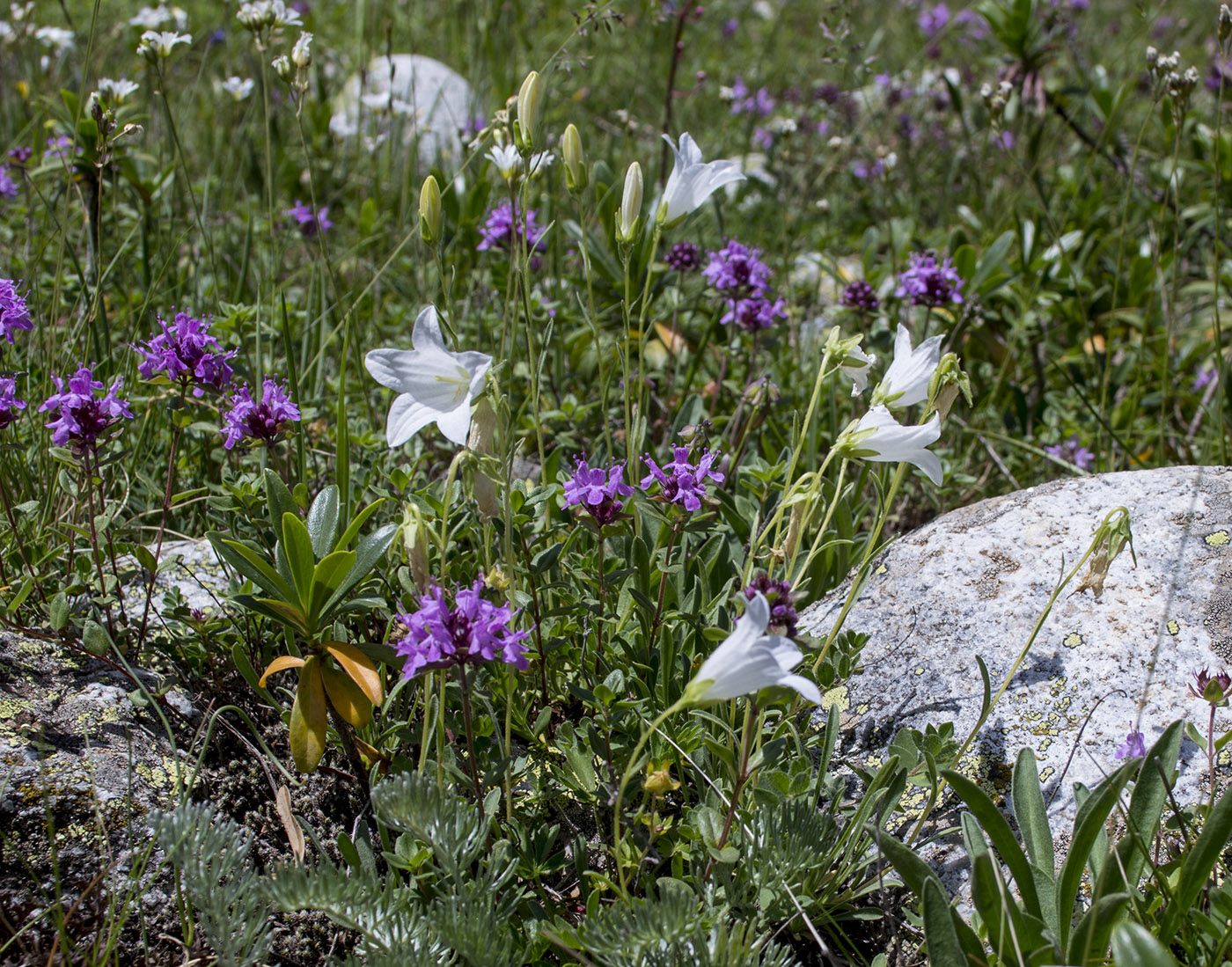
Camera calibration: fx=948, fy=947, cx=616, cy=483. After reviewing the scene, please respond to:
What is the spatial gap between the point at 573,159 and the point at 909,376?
76 centimetres

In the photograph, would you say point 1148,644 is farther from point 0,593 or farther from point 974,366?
point 0,593

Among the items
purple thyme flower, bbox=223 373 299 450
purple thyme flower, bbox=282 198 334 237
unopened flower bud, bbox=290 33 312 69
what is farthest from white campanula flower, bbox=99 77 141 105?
purple thyme flower, bbox=223 373 299 450

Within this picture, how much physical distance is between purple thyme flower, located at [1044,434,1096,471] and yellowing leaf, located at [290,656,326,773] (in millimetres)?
2455

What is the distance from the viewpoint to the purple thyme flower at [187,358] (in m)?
2.06

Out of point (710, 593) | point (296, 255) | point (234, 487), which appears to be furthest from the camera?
point (296, 255)

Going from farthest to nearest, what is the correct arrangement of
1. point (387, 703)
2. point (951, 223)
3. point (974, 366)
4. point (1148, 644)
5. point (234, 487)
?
point (951, 223)
point (974, 366)
point (234, 487)
point (1148, 644)
point (387, 703)

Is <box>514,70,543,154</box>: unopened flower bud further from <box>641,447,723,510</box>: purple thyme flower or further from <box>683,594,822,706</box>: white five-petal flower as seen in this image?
<box>683,594,822,706</box>: white five-petal flower

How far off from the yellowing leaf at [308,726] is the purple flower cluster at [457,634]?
0.47 metres

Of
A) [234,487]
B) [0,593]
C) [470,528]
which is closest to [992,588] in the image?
[470,528]

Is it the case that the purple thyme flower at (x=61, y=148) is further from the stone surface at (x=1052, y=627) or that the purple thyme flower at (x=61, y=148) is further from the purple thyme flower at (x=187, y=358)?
the stone surface at (x=1052, y=627)

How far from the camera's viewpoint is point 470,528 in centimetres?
213

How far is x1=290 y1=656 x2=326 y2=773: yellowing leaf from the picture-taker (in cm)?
174

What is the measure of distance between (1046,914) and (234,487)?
1.74 metres

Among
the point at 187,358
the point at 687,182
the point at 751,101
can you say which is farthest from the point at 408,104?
the point at 687,182
